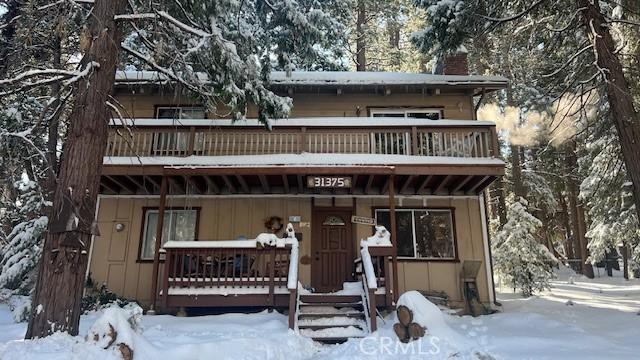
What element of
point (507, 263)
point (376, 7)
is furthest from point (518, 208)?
point (376, 7)

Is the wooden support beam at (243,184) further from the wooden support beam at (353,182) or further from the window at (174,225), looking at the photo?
the wooden support beam at (353,182)

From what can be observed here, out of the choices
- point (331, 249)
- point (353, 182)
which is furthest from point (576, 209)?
point (353, 182)

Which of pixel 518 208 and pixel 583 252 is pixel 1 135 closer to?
pixel 518 208

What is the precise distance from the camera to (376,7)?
22.0 meters

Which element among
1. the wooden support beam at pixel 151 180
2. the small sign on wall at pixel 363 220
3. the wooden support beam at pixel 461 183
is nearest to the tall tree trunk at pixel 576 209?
the wooden support beam at pixel 461 183

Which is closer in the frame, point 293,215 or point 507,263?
point 293,215

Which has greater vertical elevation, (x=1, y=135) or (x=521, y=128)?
(x=521, y=128)

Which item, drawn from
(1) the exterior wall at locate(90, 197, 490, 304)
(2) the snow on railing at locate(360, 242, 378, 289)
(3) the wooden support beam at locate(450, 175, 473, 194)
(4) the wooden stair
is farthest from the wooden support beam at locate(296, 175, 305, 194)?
(3) the wooden support beam at locate(450, 175, 473, 194)

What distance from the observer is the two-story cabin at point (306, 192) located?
9.23 meters

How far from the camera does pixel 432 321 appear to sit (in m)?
6.78

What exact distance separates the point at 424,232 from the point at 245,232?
463 centimetres

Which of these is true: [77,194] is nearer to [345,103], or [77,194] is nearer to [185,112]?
[185,112]

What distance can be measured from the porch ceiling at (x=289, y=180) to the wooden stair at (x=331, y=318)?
106 inches

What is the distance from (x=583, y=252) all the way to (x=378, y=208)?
17.0m
